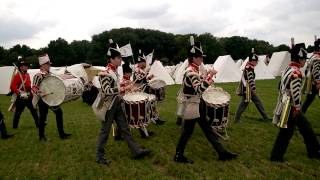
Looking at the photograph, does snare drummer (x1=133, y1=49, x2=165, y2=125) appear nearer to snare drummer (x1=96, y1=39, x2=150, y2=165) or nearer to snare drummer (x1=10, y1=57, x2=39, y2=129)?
snare drummer (x1=96, y1=39, x2=150, y2=165)

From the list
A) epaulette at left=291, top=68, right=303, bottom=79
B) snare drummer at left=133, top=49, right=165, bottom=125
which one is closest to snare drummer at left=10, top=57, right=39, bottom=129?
snare drummer at left=133, top=49, right=165, bottom=125

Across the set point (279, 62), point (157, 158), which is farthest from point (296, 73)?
point (279, 62)

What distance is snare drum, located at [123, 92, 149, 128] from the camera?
810cm

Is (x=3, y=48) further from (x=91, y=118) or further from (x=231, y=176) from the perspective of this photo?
(x=231, y=176)

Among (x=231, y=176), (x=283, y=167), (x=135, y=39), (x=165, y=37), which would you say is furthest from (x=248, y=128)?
(x=165, y=37)

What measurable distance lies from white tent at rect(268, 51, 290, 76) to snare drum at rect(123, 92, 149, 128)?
34975 millimetres

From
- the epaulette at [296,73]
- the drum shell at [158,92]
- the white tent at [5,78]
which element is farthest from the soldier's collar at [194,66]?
the white tent at [5,78]

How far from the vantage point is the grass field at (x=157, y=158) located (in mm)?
6398

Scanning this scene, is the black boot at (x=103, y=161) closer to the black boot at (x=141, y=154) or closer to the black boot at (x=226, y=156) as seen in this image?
the black boot at (x=141, y=154)

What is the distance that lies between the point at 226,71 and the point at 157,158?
24.2 metres

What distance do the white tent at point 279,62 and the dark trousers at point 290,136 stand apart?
35.1 metres

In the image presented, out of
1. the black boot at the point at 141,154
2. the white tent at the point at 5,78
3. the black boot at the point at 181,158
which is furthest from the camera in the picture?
the white tent at the point at 5,78

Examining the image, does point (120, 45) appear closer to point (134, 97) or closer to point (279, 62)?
point (279, 62)

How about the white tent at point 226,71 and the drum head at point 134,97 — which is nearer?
the drum head at point 134,97
